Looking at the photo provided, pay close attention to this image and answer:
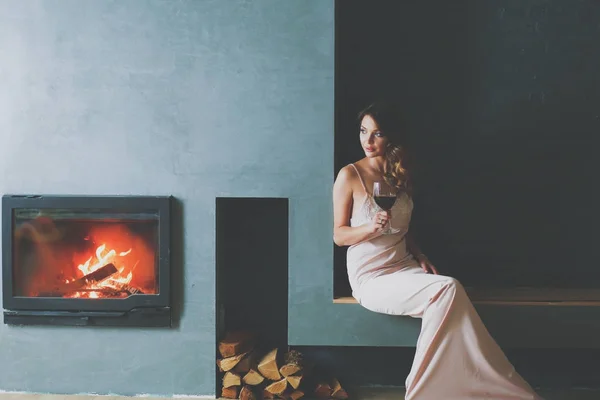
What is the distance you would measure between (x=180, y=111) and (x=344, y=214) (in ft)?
2.87

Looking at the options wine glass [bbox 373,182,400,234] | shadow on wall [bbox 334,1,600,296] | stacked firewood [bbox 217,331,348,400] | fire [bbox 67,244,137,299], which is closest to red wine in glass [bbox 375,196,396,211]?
wine glass [bbox 373,182,400,234]

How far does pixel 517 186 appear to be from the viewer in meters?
3.19

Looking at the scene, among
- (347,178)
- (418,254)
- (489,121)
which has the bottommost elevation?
(418,254)

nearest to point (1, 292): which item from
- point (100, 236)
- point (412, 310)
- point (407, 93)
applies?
point (100, 236)

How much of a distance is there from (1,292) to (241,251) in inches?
44.6

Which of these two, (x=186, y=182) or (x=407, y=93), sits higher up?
(x=407, y=93)

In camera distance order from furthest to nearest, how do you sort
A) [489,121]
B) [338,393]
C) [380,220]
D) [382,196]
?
[489,121] < [338,393] < [380,220] < [382,196]

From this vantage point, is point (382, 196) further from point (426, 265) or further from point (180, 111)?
point (180, 111)

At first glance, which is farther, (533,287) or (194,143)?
(533,287)

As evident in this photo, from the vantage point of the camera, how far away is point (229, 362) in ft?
9.46

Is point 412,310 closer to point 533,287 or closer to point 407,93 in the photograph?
point 533,287

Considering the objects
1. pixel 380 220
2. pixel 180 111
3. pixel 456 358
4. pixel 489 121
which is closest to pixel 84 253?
pixel 180 111

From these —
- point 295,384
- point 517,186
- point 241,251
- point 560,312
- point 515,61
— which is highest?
point 515,61

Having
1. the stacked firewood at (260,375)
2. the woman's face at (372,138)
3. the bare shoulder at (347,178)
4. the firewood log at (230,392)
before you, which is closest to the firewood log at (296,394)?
the stacked firewood at (260,375)
